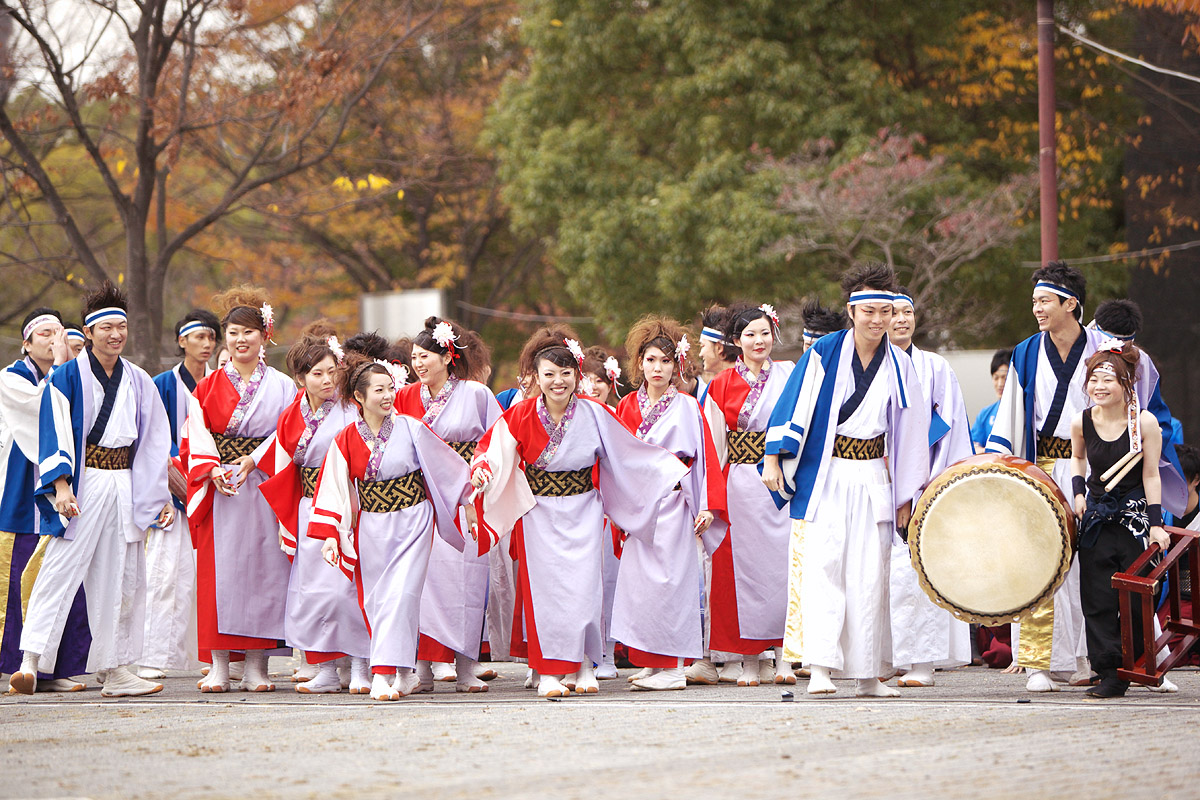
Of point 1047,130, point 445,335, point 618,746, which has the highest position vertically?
point 1047,130

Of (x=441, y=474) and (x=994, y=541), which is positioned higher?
(x=441, y=474)

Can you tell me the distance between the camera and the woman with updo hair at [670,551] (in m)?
6.96

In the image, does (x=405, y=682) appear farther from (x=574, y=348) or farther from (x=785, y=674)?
(x=785, y=674)

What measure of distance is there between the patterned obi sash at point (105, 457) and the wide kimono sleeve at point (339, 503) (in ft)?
3.57

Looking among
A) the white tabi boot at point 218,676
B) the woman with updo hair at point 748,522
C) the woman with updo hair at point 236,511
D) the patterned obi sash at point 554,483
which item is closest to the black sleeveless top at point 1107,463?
the woman with updo hair at point 748,522

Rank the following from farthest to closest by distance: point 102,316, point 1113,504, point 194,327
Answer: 1. point 194,327
2. point 102,316
3. point 1113,504

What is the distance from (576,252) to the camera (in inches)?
687

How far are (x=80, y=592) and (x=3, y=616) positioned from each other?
832mm

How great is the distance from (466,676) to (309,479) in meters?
1.24

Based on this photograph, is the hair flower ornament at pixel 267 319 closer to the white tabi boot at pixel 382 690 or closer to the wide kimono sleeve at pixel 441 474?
the wide kimono sleeve at pixel 441 474

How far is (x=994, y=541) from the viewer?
5934 millimetres

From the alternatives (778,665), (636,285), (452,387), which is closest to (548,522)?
(452,387)

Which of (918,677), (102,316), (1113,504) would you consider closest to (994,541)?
(1113,504)

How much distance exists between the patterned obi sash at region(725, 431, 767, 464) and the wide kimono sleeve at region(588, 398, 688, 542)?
2.10 feet
